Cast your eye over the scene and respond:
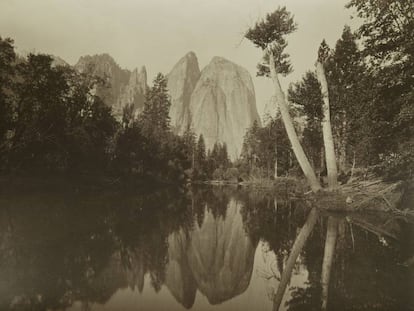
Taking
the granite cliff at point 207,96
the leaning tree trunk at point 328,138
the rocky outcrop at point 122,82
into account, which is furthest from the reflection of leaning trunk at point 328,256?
the rocky outcrop at point 122,82

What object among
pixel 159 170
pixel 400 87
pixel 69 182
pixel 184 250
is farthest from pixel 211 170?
pixel 184 250

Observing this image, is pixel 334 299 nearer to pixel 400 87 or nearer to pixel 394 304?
pixel 394 304

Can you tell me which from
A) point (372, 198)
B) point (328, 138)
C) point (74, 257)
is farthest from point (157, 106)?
point (74, 257)

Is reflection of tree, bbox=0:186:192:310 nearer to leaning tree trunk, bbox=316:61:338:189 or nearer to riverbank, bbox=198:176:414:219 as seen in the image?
riverbank, bbox=198:176:414:219

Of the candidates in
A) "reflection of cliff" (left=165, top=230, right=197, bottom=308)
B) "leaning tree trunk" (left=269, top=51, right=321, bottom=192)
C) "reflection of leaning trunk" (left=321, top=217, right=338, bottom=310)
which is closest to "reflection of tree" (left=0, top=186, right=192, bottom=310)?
"reflection of cliff" (left=165, top=230, right=197, bottom=308)

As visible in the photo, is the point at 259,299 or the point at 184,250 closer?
the point at 259,299

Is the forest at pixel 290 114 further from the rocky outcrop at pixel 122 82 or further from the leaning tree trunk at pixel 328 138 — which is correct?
the rocky outcrop at pixel 122 82
